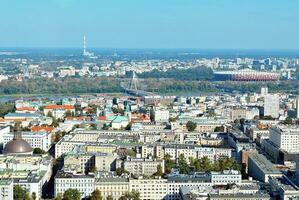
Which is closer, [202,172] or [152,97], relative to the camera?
[202,172]

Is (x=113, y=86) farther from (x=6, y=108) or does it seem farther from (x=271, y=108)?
(x=271, y=108)

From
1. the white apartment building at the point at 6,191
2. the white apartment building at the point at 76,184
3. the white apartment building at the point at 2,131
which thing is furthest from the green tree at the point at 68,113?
the white apartment building at the point at 6,191

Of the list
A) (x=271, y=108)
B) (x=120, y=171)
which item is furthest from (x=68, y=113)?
(x=120, y=171)

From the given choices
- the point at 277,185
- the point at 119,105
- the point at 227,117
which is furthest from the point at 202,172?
the point at 119,105

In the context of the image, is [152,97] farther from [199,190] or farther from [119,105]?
[199,190]

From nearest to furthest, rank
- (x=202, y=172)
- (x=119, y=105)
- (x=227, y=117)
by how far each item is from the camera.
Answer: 1. (x=202, y=172)
2. (x=227, y=117)
3. (x=119, y=105)

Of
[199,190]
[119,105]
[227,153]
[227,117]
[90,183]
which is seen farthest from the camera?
[119,105]

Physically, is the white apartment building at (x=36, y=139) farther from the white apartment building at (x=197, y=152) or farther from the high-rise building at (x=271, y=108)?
the high-rise building at (x=271, y=108)
